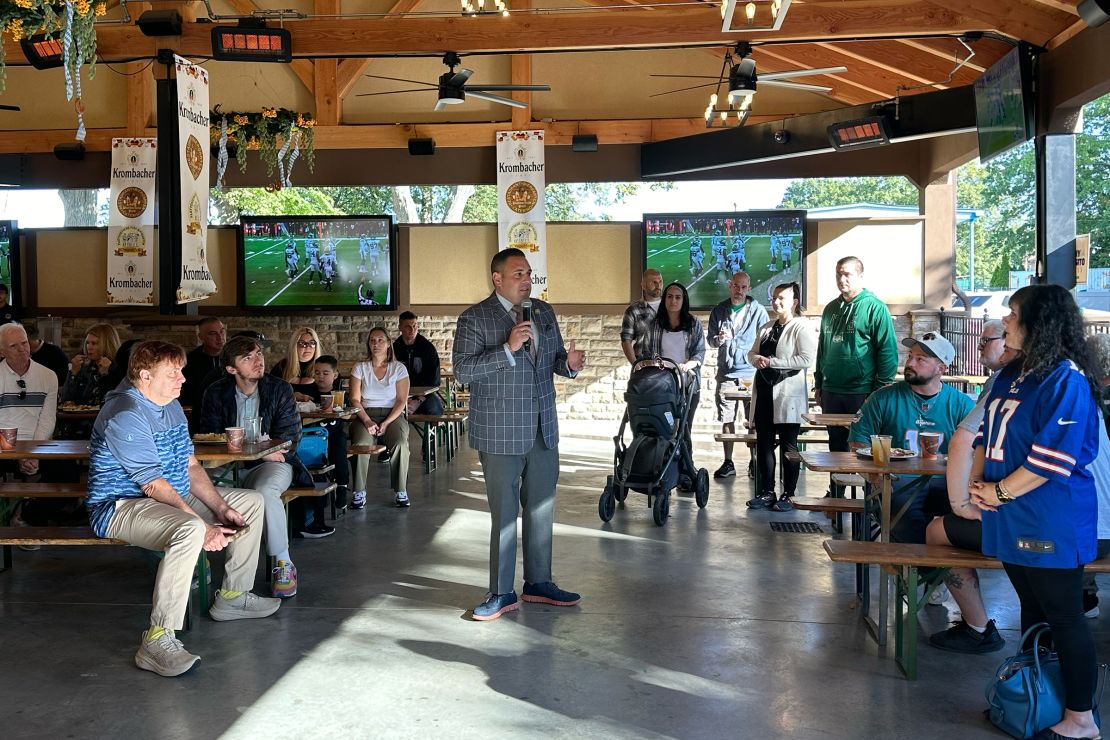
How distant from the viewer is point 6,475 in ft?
26.6

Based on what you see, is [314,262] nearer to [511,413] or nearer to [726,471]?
[726,471]

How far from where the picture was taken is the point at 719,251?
13805 mm

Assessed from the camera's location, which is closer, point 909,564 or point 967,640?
point 909,564

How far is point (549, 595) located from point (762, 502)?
118 inches

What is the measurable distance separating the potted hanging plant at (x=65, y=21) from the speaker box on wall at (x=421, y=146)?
25.1 feet

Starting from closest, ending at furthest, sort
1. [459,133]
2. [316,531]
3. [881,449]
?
[881,449], [316,531], [459,133]

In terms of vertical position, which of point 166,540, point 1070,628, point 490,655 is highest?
point 166,540

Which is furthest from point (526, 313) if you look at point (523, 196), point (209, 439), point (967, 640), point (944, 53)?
point (523, 196)

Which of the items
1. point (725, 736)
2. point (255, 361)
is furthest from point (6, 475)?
point (725, 736)

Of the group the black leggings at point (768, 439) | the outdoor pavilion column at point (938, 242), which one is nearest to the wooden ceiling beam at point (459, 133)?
the outdoor pavilion column at point (938, 242)

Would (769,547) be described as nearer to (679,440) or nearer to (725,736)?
(679,440)

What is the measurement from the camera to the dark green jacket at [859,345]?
7047mm

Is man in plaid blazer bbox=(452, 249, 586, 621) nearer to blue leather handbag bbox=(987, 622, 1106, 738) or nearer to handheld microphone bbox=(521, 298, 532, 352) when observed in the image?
handheld microphone bbox=(521, 298, 532, 352)

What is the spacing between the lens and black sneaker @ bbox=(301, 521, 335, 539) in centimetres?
683
